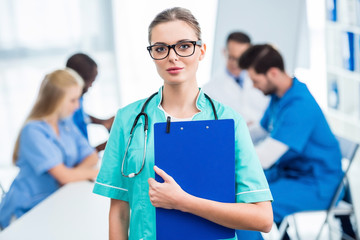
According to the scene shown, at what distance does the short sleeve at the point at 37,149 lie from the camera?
1.78 meters

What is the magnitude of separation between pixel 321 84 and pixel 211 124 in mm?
3471

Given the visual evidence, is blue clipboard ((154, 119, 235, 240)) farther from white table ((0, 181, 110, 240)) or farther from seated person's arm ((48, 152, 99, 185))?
seated person's arm ((48, 152, 99, 185))

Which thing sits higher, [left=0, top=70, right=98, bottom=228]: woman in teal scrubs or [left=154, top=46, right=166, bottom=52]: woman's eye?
[left=154, top=46, right=166, bottom=52]: woman's eye

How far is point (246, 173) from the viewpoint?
82 cm

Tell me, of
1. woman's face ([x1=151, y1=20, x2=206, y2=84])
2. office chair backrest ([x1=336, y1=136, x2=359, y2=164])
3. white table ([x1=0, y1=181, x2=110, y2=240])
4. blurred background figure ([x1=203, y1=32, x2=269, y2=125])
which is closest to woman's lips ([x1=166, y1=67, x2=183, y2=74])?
woman's face ([x1=151, y1=20, x2=206, y2=84])

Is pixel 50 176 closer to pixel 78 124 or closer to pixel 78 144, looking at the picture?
pixel 78 144

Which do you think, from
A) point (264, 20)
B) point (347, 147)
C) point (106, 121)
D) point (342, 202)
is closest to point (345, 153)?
point (347, 147)

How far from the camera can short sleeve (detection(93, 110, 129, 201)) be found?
86cm

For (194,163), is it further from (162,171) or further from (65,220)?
(65,220)

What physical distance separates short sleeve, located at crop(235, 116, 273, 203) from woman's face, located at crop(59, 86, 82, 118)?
126 centimetres

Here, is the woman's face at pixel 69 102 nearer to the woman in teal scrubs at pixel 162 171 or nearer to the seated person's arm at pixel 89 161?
the seated person's arm at pixel 89 161

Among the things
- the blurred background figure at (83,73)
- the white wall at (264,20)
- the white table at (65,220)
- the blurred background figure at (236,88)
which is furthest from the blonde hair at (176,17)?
the white wall at (264,20)

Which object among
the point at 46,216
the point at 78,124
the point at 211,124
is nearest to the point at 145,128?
the point at 211,124

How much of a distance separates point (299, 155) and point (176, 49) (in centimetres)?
133
